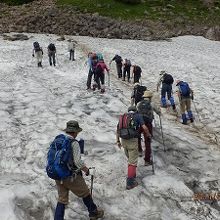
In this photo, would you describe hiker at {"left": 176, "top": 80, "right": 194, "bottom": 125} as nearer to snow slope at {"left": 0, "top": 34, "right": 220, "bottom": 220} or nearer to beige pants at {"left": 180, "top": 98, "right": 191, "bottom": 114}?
beige pants at {"left": 180, "top": 98, "right": 191, "bottom": 114}

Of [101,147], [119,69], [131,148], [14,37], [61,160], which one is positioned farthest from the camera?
[14,37]

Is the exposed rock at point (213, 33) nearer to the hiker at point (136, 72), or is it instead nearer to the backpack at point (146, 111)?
the hiker at point (136, 72)

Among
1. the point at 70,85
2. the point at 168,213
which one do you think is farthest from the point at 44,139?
the point at 70,85

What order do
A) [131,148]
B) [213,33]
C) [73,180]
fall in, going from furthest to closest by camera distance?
1. [213,33]
2. [131,148]
3. [73,180]

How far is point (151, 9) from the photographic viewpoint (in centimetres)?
6519

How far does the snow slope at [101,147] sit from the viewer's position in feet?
37.4

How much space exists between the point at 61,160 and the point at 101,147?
18.4 ft

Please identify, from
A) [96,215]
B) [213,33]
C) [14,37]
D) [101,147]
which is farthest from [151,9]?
[96,215]

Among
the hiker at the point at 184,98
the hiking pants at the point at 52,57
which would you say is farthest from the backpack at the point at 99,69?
the hiking pants at the point at 52,57

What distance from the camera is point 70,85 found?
25.6m

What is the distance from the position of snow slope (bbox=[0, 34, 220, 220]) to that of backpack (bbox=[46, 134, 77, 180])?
1725mm

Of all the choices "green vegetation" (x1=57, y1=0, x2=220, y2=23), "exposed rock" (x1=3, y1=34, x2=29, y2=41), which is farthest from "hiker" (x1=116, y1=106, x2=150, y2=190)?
"green vegetation" (x1=57, y1=0, x2=220, y2=23)

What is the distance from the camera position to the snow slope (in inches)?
449

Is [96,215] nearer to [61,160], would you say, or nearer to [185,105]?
[61,160]
